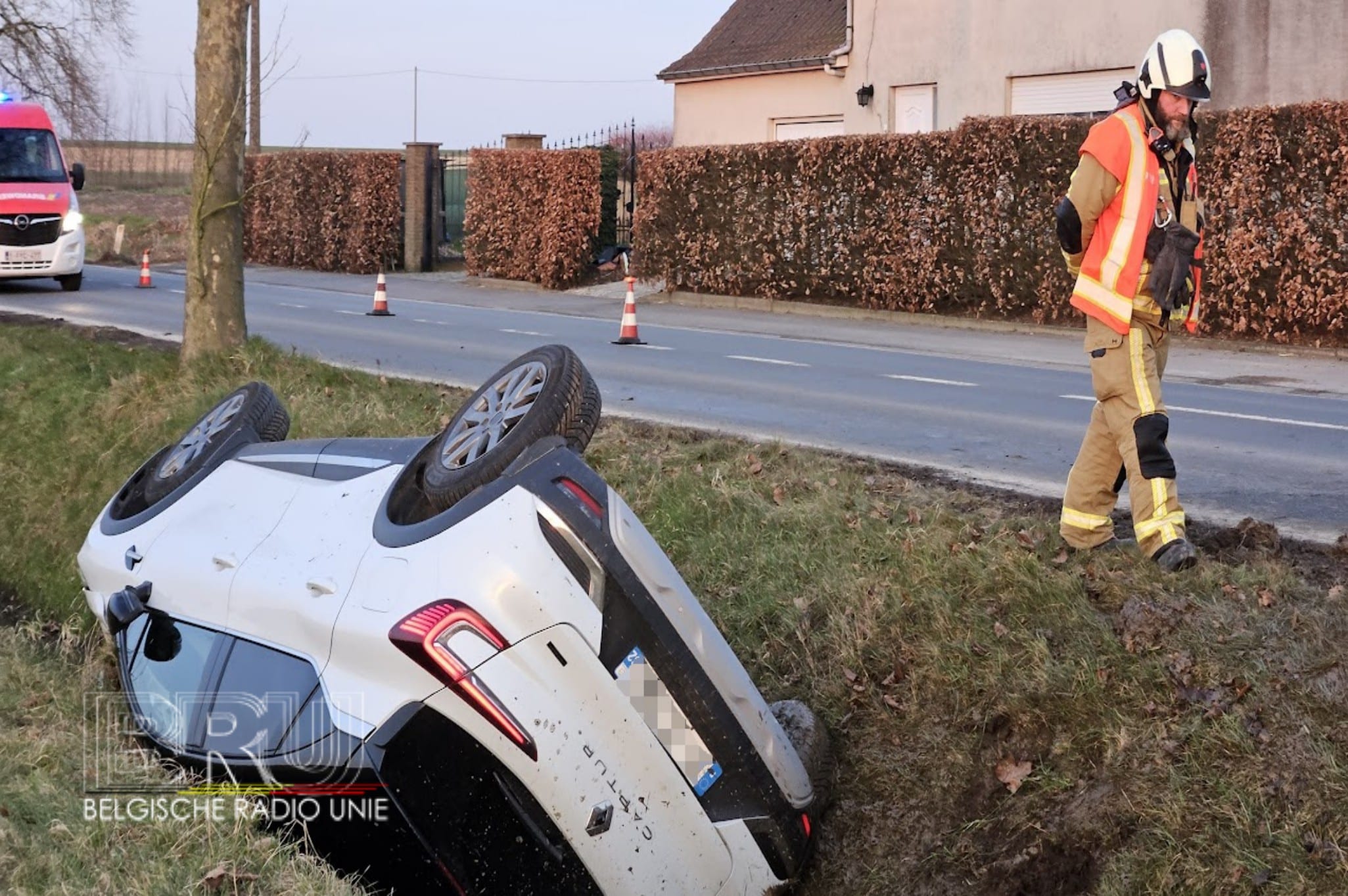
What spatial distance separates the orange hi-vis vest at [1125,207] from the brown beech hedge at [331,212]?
2703 cm

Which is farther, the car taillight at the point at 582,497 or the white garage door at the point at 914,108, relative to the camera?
the white garage door at the point at 914,108

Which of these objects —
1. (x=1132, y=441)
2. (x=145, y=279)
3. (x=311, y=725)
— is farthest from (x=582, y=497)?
(x=145, y=279)

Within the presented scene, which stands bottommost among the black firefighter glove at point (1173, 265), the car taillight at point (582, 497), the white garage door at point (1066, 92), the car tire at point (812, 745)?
the car tire at point (812, 745)

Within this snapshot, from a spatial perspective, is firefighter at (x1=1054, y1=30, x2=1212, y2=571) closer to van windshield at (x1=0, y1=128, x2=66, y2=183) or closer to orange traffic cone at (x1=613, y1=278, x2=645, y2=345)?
orange traffic cone at (x1=613, y1=278, x2=645, y2=345)

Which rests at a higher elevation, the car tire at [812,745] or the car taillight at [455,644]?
the car taillight at [455,644]

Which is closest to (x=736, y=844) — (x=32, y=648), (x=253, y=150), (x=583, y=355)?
(x=32, y=648)

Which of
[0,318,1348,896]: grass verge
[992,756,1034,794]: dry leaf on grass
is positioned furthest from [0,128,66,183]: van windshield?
[992,756,1034,794]: dry leaf on grass

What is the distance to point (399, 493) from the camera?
418cm

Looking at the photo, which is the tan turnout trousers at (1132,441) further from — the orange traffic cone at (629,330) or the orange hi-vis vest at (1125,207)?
the orange traffic cone at (629,330)

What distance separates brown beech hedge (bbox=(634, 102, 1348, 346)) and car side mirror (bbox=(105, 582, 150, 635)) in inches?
566

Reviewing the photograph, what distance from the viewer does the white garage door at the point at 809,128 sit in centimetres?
2838

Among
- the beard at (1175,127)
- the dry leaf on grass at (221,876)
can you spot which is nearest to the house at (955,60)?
the beard at (1175,127)

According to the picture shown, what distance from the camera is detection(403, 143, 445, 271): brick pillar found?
3177cm

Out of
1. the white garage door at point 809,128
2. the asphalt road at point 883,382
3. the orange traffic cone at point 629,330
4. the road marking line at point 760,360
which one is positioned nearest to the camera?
the asphalt road at point 883,382
